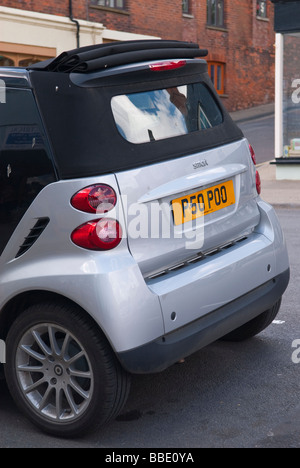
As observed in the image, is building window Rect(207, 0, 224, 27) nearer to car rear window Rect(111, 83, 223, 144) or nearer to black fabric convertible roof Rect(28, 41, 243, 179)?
car rear window Rect(111, 83, 223, 144)

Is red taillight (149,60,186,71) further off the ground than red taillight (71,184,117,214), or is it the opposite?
red taillight (149,60,186,71)

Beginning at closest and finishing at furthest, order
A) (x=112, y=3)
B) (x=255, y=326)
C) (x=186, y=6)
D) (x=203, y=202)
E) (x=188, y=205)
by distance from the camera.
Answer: (x=188, y=205) < (x=203, y=202) < (x=255, y=326) < (x=112, y=3) < (x=186, y=6)

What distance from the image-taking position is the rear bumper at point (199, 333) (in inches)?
136

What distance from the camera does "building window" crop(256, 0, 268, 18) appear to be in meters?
33.6

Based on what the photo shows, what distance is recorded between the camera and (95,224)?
3.45 m

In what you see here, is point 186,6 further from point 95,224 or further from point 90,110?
point 95,224

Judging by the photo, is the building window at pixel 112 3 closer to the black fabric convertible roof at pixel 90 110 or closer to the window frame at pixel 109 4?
the window frame at pixel 109 4

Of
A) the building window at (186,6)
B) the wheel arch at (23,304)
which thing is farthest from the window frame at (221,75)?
the wheel arch at (23,304)

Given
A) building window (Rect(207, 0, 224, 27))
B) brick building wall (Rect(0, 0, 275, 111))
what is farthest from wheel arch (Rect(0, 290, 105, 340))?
building window (Rect(207, 0, 224, 27))

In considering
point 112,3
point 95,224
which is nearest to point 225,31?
point 112,3

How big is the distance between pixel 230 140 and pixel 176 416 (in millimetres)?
1600

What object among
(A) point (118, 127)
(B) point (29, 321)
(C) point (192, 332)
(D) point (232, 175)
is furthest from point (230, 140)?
(B) point (29, 321)

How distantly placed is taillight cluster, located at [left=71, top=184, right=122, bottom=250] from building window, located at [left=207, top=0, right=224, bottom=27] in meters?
29.1

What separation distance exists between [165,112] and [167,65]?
252 millimetres
